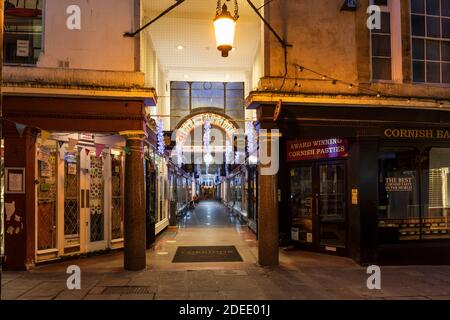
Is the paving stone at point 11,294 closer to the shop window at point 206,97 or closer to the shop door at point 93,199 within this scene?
the shop door at point 93,199

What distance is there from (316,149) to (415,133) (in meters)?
2.48

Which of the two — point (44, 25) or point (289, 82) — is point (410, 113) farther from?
point (44, 25)

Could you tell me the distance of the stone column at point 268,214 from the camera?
394 inches

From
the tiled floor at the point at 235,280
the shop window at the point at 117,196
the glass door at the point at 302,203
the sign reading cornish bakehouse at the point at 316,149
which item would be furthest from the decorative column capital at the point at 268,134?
the shop window at the point at 117,196

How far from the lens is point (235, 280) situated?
874 centimetres

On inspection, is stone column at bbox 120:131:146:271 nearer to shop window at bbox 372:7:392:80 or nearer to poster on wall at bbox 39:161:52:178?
poster on wall at bbox 39:161:52:178

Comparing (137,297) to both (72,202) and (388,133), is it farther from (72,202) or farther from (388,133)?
(388,133)

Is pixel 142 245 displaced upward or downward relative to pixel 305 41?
downward

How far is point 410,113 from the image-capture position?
34.8ft

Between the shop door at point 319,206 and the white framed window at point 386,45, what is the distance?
2399 millimetres

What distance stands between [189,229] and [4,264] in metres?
8.75

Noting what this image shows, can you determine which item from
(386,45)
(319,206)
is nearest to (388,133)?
(386,45)

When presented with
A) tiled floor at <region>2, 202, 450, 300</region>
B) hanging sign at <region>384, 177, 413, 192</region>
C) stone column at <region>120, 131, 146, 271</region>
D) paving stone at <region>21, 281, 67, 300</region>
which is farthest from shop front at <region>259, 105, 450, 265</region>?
paving stone at <region>21, 281, 67, 300</region>
